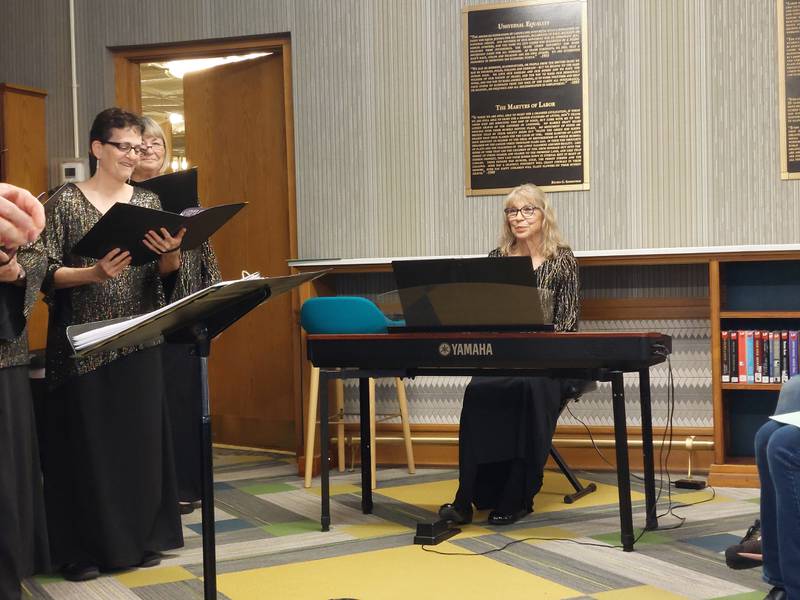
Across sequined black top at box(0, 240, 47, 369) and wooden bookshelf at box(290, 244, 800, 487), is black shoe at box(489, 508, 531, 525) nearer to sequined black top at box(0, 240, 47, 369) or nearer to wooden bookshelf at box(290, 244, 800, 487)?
wooden bookshelf at box(290, 244, 800, 487)

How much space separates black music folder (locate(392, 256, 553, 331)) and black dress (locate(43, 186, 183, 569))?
0.84m

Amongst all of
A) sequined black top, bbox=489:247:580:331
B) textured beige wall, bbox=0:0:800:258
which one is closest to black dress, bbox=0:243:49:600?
sequined black top, bbox=489:247:580:331

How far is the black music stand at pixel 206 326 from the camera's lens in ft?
6.06

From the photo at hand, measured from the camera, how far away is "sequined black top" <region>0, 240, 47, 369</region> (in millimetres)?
2449

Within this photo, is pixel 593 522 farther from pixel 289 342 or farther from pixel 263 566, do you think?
pixel 289 342

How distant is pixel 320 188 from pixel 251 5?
0.99 metres

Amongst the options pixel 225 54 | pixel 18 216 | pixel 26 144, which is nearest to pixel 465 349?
pixel 18 216

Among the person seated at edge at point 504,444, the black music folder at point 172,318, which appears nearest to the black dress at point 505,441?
the person seated at edge at point 504,444

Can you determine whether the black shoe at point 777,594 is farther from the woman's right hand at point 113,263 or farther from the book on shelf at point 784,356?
the book on shelf at point 784,356

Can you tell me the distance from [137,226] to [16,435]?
64 cm

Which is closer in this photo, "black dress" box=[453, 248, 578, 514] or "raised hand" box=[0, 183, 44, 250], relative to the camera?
"raised hand" box=[0, 183, 44, 250]

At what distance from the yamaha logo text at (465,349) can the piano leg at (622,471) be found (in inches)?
16.0

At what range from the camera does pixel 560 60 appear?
4.59 metres


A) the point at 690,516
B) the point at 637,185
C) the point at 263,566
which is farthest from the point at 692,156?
the point at 263,566
